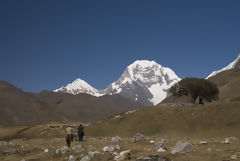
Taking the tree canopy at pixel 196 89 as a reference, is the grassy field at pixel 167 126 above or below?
below

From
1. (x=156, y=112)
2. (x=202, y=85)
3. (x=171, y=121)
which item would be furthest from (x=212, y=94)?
(x=171, y=121)

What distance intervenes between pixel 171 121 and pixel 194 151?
158 feet

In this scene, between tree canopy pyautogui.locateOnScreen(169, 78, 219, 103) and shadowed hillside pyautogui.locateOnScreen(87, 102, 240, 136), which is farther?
tree canopy pyautogui.locateOnScreen(169, 78, 219, 103)

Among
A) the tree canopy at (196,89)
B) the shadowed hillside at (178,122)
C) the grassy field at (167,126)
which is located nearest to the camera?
the grassy field at (167,126)

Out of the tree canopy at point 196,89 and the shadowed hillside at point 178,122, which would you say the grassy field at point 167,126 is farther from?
the tree canopy at point 196,89

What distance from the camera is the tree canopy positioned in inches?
3671

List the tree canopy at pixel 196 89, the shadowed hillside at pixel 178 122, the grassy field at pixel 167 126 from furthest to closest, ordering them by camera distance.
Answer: the tree canopy at pixel 196 89
the shadowed hillside at pixel 178 122
the grassy field at pixel 167 126

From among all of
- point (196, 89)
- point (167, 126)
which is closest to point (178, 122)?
point (167, 126)

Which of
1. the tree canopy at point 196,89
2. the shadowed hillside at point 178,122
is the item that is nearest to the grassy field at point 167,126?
the shadowed hillside at point 178,122

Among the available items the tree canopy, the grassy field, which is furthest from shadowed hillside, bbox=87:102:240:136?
the tree canopy

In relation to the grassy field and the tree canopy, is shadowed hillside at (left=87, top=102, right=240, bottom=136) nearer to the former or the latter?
the grassy field

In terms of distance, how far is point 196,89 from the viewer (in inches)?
3664

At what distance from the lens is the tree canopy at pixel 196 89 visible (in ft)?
306

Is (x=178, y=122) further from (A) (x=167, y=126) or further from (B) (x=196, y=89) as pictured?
(B) (x=196, y=89)
